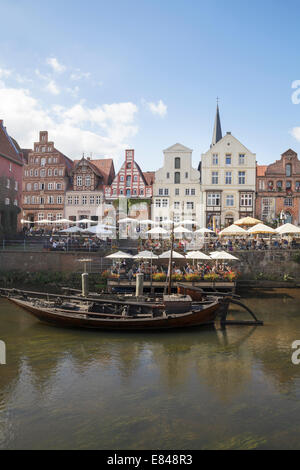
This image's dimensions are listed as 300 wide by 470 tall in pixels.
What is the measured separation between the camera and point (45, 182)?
1932 inches

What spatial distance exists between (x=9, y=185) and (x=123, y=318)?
2911cm

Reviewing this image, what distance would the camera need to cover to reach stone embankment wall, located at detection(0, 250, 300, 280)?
96.2 ft

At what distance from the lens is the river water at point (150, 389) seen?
351 inches

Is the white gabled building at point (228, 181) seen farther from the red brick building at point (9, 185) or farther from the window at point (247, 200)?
the red brick building at point (9, 185)

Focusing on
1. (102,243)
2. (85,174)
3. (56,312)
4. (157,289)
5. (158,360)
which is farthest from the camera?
(85,174)

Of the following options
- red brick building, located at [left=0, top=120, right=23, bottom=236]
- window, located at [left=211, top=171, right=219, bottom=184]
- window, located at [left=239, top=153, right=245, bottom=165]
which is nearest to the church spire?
window, located at [left=239, top=153, right=245, bottom=165]

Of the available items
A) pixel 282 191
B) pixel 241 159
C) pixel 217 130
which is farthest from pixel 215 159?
pixel 217 130

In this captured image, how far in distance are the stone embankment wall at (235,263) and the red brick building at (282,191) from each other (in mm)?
15216

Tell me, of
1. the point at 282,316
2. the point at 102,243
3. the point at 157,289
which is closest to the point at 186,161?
the point at 102,243

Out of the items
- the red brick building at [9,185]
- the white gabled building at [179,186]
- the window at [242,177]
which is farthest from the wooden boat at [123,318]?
the window at [242,177]
